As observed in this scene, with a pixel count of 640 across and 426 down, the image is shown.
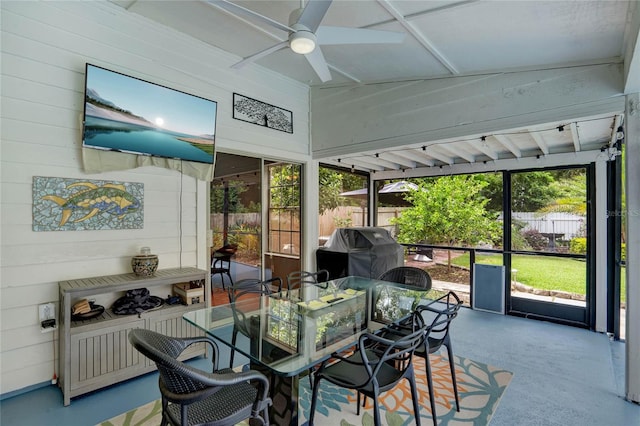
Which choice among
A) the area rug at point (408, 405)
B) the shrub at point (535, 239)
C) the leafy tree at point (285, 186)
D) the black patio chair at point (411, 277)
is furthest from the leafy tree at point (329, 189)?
the area rug at point (408, 405)

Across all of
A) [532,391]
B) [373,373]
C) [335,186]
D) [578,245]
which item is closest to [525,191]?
[578,245]

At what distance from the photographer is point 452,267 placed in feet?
19.0

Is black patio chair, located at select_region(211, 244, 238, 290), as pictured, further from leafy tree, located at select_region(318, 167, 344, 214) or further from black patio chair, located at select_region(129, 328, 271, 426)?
black patio chair, located at select_region(129, 328, 271, 426)

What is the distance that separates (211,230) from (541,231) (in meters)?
4.81

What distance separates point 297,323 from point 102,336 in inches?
65.6

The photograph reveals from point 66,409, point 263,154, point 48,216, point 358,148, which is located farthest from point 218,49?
point 66,409

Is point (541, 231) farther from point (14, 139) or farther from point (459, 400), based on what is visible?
point (14, 139)

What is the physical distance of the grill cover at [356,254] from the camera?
4.77 meters

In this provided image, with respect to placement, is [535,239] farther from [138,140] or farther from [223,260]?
[138,140]

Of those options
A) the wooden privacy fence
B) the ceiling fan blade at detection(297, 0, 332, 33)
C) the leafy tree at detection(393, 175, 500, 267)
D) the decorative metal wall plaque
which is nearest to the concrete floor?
the leafy tree at detection(393, 175, 500, 267)

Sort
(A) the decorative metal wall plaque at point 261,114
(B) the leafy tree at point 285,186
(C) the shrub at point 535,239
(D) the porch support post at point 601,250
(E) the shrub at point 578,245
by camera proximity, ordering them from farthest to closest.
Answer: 1. (C) the shrub at point 535,239
2. (B) the leafy tree at point 285,186
3. (E) the shrub at point 578,245
4. (D) the porch support post at point 601,250
5. (A) the decorative metal wall plaque at point 261,114

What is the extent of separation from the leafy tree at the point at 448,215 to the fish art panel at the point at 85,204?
481 cm

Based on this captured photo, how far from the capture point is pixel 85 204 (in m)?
2.84

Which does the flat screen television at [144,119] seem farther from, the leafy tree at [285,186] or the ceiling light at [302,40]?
the ceiling light at [302,40]
